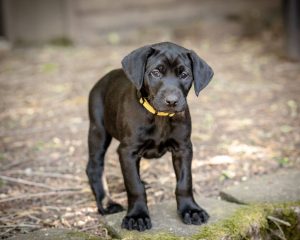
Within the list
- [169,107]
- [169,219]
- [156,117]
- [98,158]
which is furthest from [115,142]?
[169,107]

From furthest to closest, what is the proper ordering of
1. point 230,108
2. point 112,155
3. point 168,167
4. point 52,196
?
point 230,108
point 112,155
point 168,167
point 52,196

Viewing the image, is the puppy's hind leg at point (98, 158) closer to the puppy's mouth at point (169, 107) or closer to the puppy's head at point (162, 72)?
the puppy's head at point (162, 72)

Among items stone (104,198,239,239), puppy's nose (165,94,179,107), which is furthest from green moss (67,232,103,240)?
puppy's nose (165,94,179,107)

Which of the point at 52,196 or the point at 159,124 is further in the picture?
the point at 52,196

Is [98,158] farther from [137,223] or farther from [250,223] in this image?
[250,223]

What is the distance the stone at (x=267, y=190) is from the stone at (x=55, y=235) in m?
1.29

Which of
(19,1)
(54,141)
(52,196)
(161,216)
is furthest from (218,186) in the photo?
(19,1)

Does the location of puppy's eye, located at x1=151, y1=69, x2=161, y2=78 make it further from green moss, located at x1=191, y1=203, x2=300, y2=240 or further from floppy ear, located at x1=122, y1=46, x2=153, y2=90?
green moss, located at x1=191, y1=203, x2=300, y2=240

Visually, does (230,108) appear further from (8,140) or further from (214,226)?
(214,226)

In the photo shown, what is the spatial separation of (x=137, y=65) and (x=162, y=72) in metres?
0.18

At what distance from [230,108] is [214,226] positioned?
151 inches

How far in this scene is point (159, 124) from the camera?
4184mm

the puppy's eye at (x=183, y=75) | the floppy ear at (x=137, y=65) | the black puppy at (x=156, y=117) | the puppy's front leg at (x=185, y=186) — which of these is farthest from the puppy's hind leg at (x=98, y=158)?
the puppy's eye at (x=183, y=75)

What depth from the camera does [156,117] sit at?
13.7 ft
